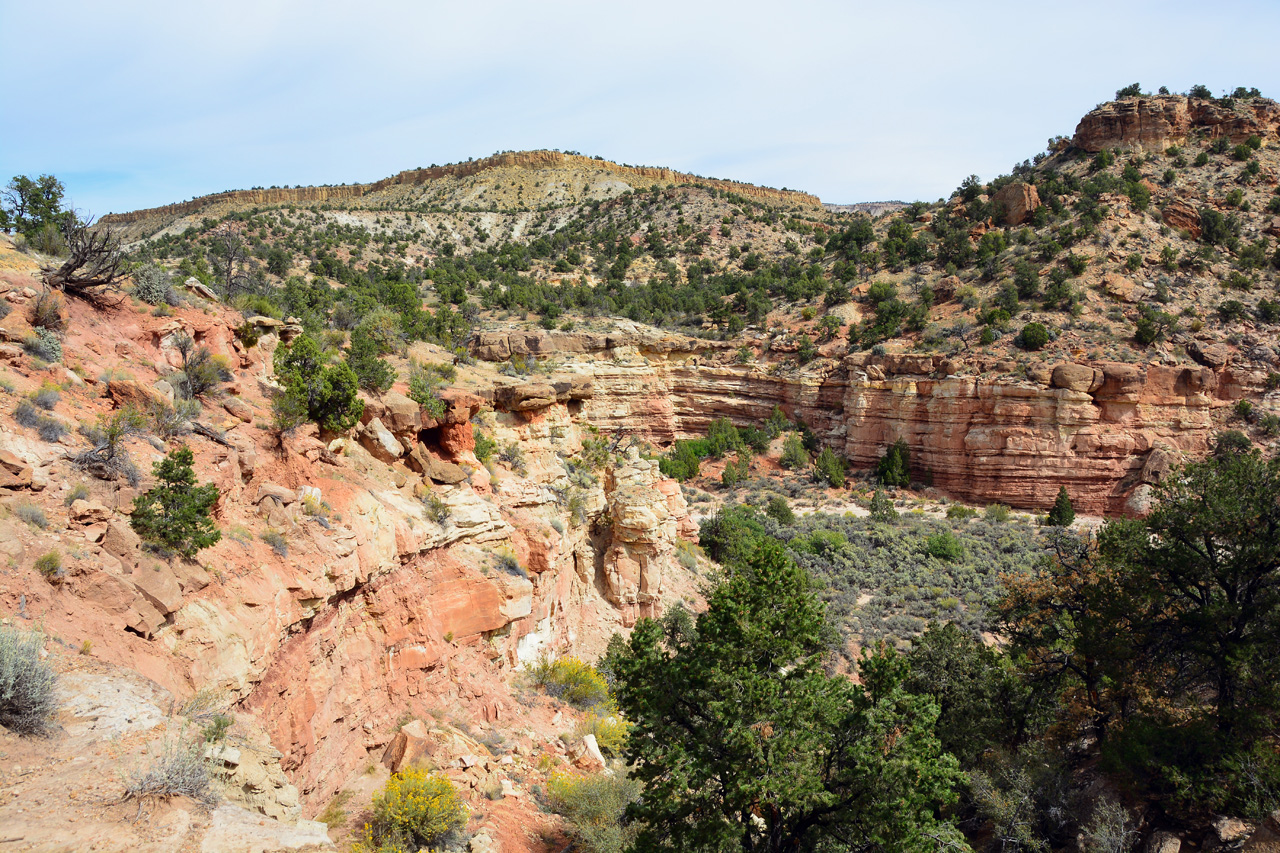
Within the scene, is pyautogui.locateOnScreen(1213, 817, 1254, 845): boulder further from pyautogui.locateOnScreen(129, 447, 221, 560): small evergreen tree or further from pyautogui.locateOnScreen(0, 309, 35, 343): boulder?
pyautogui.locateOnScreen(0, 309, 35, 343): boulder

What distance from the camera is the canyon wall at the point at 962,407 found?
3472cm

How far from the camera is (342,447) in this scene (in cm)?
1383

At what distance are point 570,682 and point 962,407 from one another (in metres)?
29.8

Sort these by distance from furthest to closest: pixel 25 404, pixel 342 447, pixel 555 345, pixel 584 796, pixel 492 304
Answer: pixel 492 304 < pixel 555 345 < pixel 342 447 < pixel 584 796 < pixel 25 404

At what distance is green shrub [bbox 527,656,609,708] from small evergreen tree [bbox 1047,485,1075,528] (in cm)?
2717

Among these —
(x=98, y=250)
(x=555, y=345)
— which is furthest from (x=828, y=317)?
(x=98, y=250)

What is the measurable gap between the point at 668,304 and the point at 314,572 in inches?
1632

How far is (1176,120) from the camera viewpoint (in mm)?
45781

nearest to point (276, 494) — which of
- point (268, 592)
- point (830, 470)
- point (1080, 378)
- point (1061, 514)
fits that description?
point (268, 592)

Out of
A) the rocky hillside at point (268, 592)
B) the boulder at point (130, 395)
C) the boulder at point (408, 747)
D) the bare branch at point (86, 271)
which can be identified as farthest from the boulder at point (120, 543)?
the bare branch at point (86, 271)

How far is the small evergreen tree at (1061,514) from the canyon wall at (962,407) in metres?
1.51

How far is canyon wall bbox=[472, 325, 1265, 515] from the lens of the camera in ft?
114

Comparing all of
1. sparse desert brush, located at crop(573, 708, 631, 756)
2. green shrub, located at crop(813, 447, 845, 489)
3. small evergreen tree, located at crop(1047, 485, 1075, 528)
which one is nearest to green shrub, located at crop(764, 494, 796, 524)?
green shrub, located at crop(813, 447, 845, 489)

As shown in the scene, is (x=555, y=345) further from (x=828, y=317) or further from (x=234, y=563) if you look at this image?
(x=234, y=563)
